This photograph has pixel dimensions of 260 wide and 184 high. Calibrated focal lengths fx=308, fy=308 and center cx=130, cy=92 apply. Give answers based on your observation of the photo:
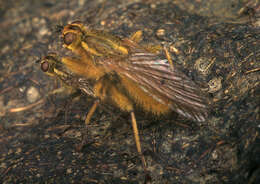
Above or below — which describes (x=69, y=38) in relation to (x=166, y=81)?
above

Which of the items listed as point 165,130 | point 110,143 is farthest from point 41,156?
point 165,130

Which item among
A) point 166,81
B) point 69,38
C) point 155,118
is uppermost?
point 69,38

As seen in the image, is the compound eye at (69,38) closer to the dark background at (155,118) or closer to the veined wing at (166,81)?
the veined wing at (166,81)

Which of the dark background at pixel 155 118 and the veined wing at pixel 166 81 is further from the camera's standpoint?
the veined wing at pixel 166 81

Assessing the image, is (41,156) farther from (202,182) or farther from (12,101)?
(202,182)

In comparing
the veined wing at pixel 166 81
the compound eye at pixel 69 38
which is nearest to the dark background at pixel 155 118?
the veined wing at pixel 166 81

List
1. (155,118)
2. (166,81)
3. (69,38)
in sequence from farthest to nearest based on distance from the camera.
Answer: (69,38) < (155,118) < (166,81)

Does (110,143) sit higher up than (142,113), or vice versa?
(142,113)

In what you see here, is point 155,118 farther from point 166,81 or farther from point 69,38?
point 69,38

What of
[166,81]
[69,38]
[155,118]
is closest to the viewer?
[166,81]

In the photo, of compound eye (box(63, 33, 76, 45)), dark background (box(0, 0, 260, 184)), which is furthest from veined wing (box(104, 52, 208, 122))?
compound eye (box(63, 33, 76, 45))

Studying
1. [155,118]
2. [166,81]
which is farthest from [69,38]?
[155,118]
